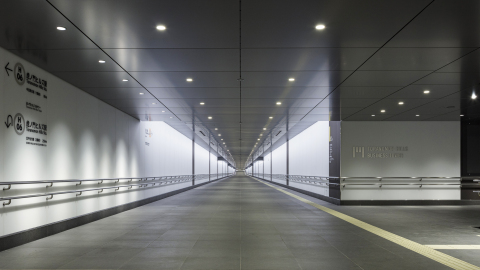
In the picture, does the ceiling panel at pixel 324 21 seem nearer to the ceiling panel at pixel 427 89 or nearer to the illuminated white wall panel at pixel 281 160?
the ceiling panel at pixel 427 89

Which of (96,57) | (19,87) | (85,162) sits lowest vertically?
(85,162)

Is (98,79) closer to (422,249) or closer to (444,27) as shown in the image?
(444,27)

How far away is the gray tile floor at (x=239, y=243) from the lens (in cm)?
578

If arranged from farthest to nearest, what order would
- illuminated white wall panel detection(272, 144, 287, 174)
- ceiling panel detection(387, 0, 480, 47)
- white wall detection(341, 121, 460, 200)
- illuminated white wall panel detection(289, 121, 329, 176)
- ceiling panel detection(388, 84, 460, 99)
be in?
1. illuminated white wall panel detection(272, 144, 287, 174)
2. illuminated white wall panel detection(289, 121, 329, 176)
3. white wall detection(341, 121, 460, 200)
4. ceiling panel detection(388, 84, 460, 99)
5. ceiling panel detection(387, 0, 480, 47)

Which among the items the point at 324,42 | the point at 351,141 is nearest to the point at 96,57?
the point at 324,42

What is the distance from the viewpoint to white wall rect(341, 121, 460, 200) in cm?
1585

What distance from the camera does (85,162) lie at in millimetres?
10742

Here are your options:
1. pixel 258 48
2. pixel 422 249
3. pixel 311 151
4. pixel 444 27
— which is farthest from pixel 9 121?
pixel 311 151

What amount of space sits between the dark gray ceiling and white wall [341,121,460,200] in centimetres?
392

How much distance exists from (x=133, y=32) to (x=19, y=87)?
10.0 ft

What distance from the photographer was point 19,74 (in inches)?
300

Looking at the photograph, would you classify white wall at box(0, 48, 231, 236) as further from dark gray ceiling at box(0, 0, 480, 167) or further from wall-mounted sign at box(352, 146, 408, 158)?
wall-mounted sign at box(352, 146, 408, 158)

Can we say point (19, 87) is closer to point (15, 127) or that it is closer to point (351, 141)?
point (15, 127)

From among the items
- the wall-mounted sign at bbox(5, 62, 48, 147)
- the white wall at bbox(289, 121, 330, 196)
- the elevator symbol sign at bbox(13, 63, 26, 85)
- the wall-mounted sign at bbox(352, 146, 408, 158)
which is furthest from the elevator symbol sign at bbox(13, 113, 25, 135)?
the white wall at bbox(289, 121, 330, 196)
